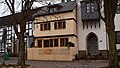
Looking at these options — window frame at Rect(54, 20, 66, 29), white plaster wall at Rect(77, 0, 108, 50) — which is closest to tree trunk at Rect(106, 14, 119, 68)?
white plaster wall at Rect(77, 0, 108, 50)

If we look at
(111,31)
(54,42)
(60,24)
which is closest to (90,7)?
(60,24)

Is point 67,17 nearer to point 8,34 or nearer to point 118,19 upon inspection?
point 118,19

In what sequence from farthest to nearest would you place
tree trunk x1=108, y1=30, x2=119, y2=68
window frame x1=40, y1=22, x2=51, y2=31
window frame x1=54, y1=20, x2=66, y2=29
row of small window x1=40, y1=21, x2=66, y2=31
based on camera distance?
window frame x1=40, y1=22, x2=51, y2=31 < row of small window x1=40, y1=21, x2=66, y2=31 < window frame x1=54, y1=20, x2=66, y2=29 < tree trunk x1=108, y1=30, x2=119, y2=68

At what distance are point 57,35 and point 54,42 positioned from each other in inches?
54.6

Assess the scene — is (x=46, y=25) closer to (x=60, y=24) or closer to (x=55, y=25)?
(x=55, y=25)

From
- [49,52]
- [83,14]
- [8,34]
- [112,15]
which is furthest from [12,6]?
[8,34]

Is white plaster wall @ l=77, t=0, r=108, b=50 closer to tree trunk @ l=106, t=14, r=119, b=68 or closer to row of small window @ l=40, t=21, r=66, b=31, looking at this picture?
row of small window @ l=40, t=21, r=66, b=31

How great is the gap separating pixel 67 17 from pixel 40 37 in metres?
6.58

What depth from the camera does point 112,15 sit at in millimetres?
18156

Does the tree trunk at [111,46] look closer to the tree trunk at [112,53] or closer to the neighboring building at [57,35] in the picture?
the tree trunk at [112,53]

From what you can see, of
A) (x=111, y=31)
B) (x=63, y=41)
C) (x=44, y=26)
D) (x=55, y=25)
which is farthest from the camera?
(x=44, y=26)

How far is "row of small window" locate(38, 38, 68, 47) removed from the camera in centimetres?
3997

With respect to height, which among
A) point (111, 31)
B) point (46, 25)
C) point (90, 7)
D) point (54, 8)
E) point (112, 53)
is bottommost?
point (112, 53)

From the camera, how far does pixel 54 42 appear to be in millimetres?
41375
